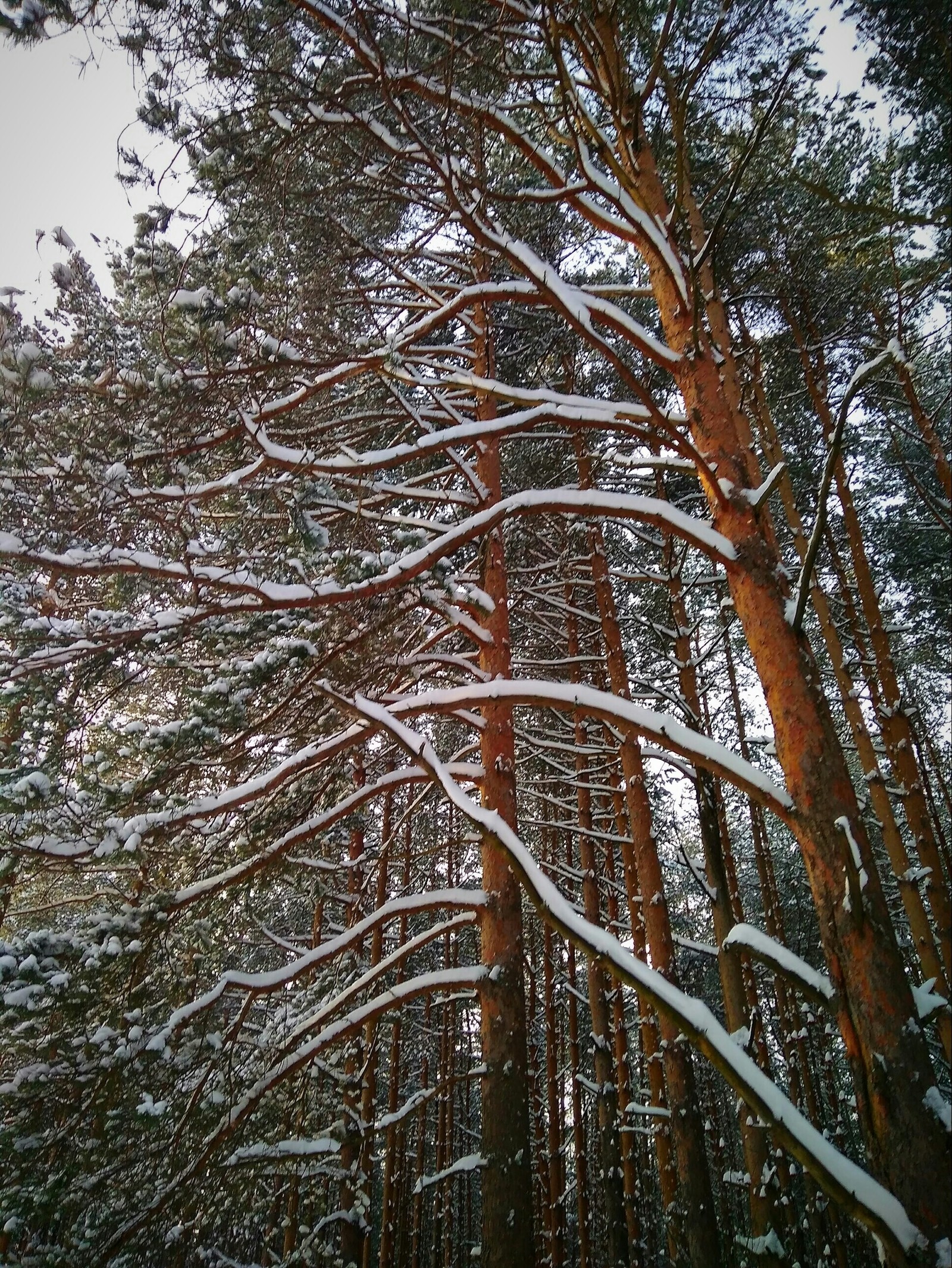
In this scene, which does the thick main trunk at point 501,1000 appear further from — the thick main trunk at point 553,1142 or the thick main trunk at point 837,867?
the thick main trunk at point 553,1142

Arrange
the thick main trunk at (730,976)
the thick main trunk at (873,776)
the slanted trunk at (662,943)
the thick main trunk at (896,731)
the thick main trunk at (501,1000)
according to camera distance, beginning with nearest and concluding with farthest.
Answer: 1. the thick main trunk at (730,976)
2. the thick main trunk at (501,1000)
3. the slanted trunk at (662,943)
4. the thick main trunk at (873,776)
5. the thick main trunk at (896,731)

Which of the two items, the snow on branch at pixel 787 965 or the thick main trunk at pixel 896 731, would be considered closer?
the snow on branch at pixel 787 965

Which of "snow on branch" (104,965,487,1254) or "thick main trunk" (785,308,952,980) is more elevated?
"thick main trunk" (785,308,952,980)

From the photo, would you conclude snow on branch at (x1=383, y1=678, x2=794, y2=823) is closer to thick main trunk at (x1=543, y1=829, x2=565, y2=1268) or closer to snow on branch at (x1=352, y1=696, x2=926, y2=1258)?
snow on branch at (x1=352, y1=696, x2=926, y2=1258)

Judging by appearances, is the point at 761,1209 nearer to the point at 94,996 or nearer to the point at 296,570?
the point at 94,996

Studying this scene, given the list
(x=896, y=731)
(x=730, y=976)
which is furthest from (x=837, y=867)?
(x=896, y=731)

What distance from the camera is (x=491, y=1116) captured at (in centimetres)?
473

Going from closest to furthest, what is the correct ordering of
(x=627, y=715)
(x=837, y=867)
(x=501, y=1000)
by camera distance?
(x=837, y=867), (x=627, y=715), (x=501, y=1000)

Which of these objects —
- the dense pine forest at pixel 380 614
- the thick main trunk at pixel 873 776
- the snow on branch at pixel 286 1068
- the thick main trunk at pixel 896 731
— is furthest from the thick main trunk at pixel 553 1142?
the thick main trunk at pixel 896 731

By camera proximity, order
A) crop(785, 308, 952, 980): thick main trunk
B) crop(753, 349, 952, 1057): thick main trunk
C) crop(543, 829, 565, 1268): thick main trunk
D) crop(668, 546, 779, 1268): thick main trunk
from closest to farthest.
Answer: crop(668, 546, 779, 1268): thick main trunk < crop(753, 349, 952, 1057): thick main trunk < crop(785, 308, 952, 980): thick main trunk < crop(543, 829, 565, 1268): thick main trunk

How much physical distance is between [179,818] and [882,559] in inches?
462

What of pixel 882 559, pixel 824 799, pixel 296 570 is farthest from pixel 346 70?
pixel 882 559

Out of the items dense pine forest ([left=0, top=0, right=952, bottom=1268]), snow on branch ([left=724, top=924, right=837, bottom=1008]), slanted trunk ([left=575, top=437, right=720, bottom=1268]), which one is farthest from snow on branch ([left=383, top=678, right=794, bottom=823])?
slanted trunk ([left=575, top=437, right=720, bottom=1268])

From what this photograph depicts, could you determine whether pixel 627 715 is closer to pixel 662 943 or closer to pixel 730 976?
pixel 730 976
